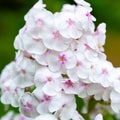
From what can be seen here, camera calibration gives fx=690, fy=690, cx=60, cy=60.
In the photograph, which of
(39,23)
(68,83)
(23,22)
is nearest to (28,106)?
(68,83)

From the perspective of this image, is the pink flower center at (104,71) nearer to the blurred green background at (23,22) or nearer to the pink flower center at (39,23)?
the pink flower center at (39,23)

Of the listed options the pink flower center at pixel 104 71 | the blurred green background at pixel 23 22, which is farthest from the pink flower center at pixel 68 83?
the blurred green background at pixel 23 22

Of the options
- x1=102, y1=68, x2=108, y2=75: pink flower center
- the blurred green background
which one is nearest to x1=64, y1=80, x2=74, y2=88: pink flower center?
x1=102, y1=68, x2=108, y2=75: pink flower center

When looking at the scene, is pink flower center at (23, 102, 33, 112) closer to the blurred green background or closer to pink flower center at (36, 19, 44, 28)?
pink flower center at (36, 19, 44, 28)

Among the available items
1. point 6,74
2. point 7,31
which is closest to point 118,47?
point 7,31

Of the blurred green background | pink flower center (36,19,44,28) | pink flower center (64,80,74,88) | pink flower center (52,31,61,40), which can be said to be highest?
pink flower center (36,19,44,28)

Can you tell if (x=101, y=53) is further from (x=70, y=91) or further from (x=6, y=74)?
(x=6, y=74)

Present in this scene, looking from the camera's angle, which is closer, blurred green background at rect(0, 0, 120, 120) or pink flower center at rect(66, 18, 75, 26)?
pink flower center at rect(66, 18, 75, 26)

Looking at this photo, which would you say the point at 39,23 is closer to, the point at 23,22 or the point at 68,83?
the point at 68,83

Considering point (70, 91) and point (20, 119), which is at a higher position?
point (70, 91)
